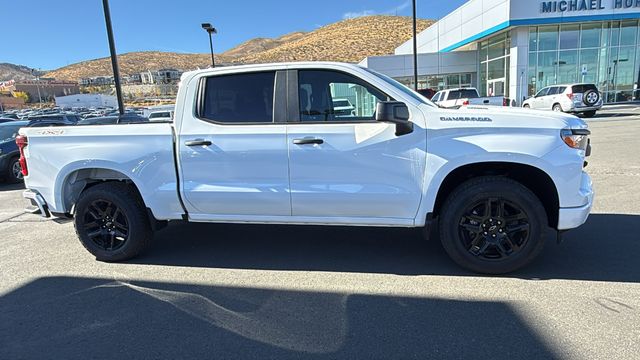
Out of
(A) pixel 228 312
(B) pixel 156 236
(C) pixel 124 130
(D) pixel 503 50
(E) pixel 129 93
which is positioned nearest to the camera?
(A) pixel 228 312

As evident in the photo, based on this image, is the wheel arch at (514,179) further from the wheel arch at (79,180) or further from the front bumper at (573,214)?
the wheel arch at (79,180)

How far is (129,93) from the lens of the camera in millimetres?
99938

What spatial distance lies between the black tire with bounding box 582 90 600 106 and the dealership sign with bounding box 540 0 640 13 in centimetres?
712

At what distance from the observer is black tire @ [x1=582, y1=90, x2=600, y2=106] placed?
20066 millimetres

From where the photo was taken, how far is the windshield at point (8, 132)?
1015 centimetres

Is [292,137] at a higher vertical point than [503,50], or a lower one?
lower

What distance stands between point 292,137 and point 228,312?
1655 millimetres

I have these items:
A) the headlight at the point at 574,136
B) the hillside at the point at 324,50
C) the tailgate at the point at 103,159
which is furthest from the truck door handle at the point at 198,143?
Answer: the hillside at the point at 324,50

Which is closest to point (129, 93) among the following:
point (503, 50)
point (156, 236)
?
point (503, 50)

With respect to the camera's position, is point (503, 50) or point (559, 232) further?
point (503, 50)

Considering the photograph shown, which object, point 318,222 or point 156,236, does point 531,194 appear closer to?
point 318,222

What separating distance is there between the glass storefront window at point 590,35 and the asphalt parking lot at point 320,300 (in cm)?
2587

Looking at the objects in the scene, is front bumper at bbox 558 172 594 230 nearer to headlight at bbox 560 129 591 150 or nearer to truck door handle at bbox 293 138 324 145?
headlight at bbox 560 129 591 150

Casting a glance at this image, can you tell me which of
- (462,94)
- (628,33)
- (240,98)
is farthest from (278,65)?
(628,33)
